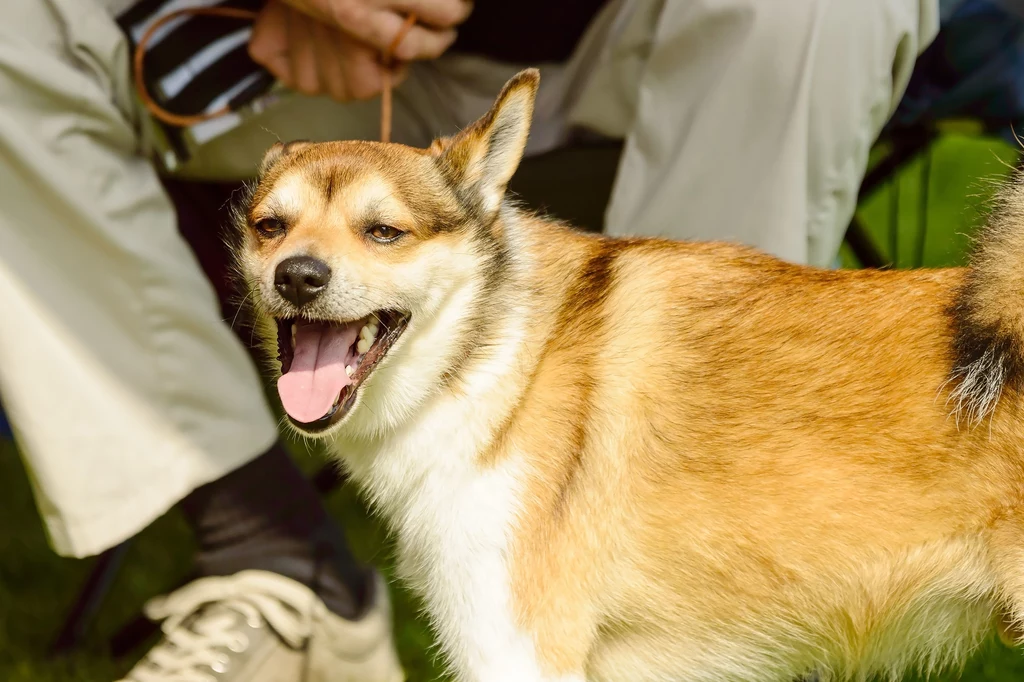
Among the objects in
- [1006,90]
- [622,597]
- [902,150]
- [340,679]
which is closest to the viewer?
[622,597]

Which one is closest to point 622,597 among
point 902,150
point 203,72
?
point 203,72

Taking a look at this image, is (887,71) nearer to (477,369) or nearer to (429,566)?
(477,369)

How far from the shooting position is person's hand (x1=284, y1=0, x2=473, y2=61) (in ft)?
5.93

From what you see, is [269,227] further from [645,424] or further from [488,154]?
[645,424]

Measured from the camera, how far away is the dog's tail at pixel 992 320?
52.7 inches

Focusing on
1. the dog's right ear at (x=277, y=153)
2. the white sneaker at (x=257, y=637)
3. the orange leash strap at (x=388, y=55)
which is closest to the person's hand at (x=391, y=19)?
the orange leash strap at (x=388, y=55)

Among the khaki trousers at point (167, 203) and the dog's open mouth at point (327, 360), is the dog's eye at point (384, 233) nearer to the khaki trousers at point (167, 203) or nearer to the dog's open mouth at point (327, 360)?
the dog's open mouth at point (327, 360)

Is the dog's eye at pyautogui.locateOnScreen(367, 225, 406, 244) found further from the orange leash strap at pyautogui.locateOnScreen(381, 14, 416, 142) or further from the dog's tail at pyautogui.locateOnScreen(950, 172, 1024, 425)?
the dog's tail at pyautogui.locateOnScreen(950, 172, 1024, 425)

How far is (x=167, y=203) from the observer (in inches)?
76.8

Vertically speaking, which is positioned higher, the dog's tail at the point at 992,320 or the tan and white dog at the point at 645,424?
the dog's tail at the point at 992,320

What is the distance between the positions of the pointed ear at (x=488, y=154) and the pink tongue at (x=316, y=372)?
0.30 metres

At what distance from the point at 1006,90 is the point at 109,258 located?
1.88 meters

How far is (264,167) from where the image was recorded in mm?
1709

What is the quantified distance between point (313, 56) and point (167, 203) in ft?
1.30
